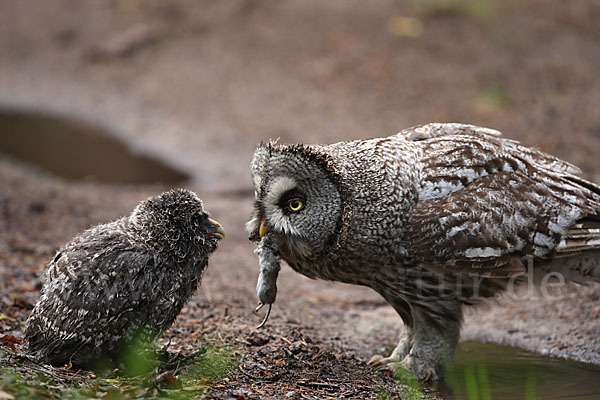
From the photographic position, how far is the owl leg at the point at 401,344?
6.64 m

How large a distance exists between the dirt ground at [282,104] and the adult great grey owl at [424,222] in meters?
0.78

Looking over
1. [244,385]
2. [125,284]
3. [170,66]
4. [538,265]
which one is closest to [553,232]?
[538,265]

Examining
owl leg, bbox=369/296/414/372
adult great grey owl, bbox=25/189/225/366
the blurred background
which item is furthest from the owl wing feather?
the blurred background

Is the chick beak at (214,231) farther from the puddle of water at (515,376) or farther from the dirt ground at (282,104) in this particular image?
the puddle of water at (515,376)

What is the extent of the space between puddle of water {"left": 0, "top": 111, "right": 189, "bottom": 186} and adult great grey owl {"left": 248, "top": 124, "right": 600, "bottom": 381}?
7932 millimetres

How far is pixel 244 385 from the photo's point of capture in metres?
5.57

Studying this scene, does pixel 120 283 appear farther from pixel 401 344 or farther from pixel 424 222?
pixel 401 344

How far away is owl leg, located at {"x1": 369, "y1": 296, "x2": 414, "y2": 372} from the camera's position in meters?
6.64

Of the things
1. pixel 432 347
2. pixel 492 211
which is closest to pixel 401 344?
pixel 432 347

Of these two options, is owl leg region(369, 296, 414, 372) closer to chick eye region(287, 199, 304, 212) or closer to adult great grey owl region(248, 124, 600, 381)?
adult great grey owl region(248, 124, 600, 381)

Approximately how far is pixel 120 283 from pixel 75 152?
37.7 ft

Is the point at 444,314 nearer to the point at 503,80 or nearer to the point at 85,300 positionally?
the point at 85,300

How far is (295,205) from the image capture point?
5781 millimetres

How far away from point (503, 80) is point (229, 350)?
457 inches
